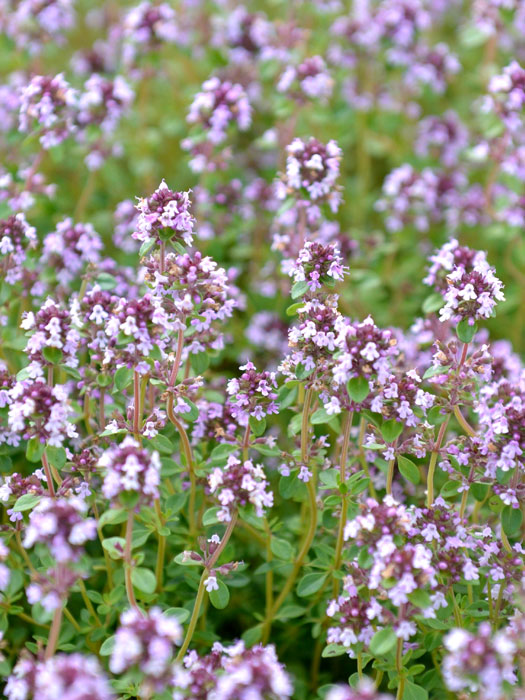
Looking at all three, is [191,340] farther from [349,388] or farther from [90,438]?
[349,388]

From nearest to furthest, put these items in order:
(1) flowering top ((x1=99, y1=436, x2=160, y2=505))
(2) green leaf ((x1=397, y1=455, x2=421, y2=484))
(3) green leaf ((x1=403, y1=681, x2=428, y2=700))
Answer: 1. (1) flowering top ((x1=99, y1=436, x2=160, y2=505))
2. (3) green leaf ((x1=403, y1=681, x2=428, y2=700))
3. (2) green leaf ((x1=397, y1=455, x2=421, y2=484))

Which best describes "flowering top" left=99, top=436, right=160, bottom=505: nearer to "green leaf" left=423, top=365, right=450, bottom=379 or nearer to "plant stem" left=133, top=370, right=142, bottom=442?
"plant stem" left=133, top=370, right=142, bottom=442

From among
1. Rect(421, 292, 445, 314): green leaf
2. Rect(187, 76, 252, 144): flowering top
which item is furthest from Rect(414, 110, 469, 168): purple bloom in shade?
Rect(421, 292, 445, 314): green leaf

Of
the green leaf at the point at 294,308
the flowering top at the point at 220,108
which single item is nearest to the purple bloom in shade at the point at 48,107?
Result: the flowering top at the point at 220,108

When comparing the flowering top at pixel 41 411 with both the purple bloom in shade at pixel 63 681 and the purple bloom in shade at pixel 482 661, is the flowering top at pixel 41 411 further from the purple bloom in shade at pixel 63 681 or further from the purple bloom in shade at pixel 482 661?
the purple bloom in shade at pixel 482 661

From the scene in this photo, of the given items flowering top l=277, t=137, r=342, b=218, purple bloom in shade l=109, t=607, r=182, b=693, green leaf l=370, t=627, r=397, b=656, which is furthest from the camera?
flowering top l=277, t=137, r=342, b=218

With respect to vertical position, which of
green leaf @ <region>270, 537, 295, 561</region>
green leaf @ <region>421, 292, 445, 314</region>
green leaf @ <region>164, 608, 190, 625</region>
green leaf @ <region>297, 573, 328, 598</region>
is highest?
green leaf @ <region>421, 292, 445, 314</region>

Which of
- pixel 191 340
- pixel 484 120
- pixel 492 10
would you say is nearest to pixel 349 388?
pixel 191 340

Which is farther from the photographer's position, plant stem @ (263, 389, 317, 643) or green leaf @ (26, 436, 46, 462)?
plant stem @ (263, 389, 317, 643)
